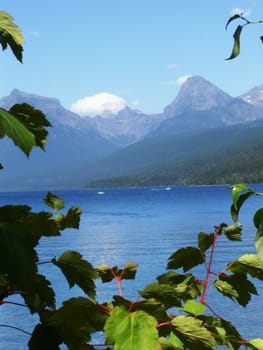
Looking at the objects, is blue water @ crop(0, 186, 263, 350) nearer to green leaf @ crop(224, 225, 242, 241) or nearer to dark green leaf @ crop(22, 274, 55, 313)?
green leaf @ crop(224, 225, 242, 241)

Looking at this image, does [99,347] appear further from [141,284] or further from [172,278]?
[141,284]

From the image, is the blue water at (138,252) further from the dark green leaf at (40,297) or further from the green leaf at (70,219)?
the dark green leaf at (40,297)

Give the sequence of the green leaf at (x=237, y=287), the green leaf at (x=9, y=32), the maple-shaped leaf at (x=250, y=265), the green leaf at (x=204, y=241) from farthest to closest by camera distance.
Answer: the green leaf at (x=204, y=241) → the green leaf at (x=237, y=287) → the maple-shaped leaf at (x=250, y=265) → the green leaf at (x=9, y=32)

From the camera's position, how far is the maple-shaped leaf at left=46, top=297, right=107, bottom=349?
1072 millimetres

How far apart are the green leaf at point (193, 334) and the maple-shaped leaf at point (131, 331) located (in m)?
0.10

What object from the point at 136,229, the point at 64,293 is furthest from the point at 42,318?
the point at 136,229

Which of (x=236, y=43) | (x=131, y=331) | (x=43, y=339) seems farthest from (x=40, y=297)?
(x=236, y=43)

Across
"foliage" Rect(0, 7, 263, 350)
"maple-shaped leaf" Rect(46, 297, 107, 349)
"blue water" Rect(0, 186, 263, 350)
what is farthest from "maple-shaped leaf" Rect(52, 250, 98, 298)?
"blue water" Rect(0, 186, 263, 350)

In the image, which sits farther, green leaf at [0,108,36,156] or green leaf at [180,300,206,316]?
green leaf at [180,300,206,316]

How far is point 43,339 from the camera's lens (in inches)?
44.1

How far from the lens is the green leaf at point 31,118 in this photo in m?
1.20

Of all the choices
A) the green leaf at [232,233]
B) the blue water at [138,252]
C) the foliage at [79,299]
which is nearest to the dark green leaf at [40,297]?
the foliage at [79,299]

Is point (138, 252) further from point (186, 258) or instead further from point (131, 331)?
point (131, 331)

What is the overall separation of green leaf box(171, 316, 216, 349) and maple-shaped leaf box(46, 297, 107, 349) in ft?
0.52
